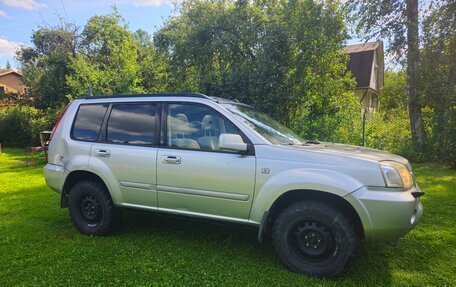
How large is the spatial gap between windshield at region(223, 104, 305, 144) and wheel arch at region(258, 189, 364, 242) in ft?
1.97

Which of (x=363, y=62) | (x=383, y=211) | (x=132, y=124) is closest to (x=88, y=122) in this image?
(x=132, y=124)

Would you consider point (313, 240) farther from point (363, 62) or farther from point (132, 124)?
point (363, 62)

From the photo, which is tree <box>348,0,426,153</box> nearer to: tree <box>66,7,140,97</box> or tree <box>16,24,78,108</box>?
tree <box>66,7,140,97</box>

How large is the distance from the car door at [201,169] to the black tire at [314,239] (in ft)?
1.44

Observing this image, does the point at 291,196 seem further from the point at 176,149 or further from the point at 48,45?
the point at 48,45

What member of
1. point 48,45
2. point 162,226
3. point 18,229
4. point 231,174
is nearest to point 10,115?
point 48,45

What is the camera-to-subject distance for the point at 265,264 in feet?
11.2

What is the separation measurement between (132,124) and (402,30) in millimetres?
10423

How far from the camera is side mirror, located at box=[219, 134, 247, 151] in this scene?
3205mm

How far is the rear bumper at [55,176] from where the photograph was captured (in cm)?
431

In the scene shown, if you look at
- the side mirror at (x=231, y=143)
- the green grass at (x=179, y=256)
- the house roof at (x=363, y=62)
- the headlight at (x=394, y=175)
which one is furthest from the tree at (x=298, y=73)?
the house roof at (x=363, y=62)

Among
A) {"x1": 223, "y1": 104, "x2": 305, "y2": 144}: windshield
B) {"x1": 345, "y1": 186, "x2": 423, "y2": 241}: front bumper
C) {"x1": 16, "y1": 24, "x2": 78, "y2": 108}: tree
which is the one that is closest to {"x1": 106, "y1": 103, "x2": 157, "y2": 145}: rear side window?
{"x1": 223, "y1": 104, "x2": 305, "y2": 144}: windshield

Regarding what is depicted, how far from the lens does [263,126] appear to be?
380 centimetres

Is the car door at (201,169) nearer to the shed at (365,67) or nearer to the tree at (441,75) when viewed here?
the tree at (441,75)
